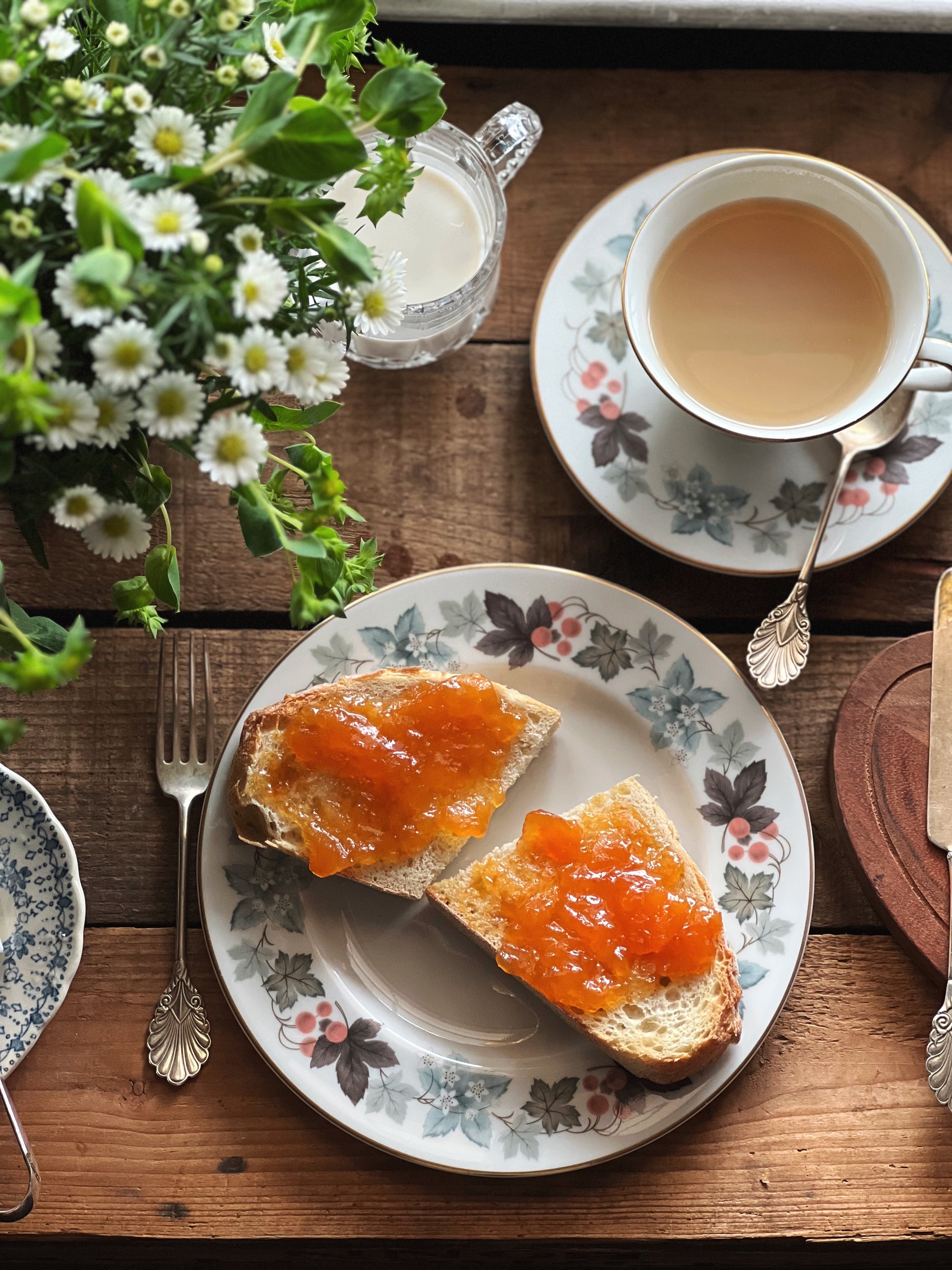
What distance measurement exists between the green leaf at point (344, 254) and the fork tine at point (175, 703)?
0.89 m

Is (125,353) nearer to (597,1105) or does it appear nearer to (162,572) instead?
(162,572)

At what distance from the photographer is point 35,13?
85 centimetres

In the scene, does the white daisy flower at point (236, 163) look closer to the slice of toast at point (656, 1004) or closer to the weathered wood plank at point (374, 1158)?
the slice of toast at point (656, 1004)

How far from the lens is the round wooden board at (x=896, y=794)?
165cm

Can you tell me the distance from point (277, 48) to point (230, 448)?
0.38m

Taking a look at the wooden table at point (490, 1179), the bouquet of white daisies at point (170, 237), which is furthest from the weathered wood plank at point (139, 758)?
the bouquet of white daisies at point (170, 237)

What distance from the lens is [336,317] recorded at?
1098 mm

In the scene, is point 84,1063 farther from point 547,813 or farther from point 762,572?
point 762,572

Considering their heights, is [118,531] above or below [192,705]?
above

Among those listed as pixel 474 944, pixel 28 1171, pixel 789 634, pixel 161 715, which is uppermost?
pixel 789 634

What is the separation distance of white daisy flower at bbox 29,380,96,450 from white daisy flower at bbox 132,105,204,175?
19cm

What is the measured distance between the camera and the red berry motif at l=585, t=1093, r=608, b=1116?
1.59 metres

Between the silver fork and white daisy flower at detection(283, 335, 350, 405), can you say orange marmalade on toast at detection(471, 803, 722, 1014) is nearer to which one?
the silver fork

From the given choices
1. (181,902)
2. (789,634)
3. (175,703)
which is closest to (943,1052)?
(789,634)
